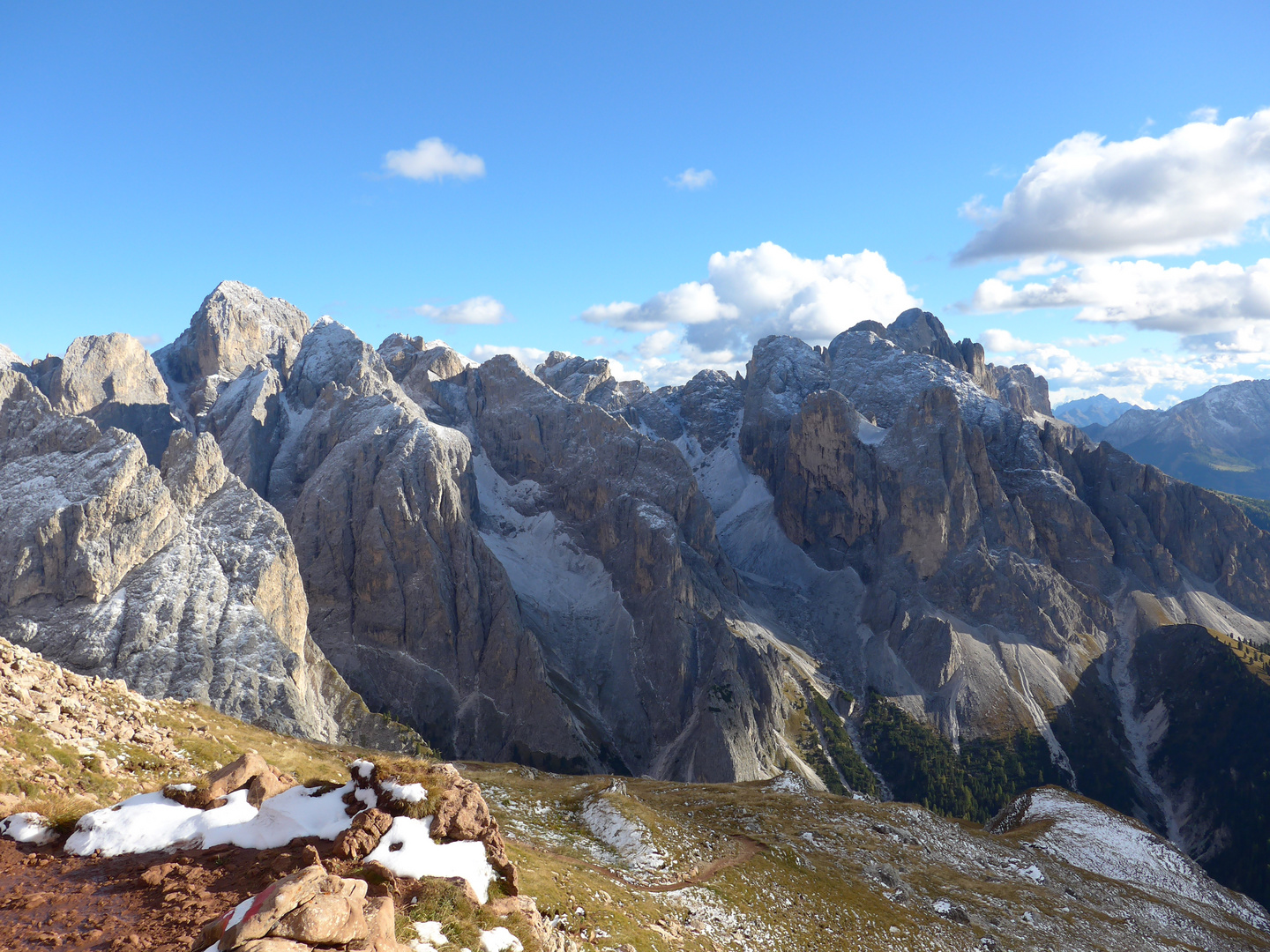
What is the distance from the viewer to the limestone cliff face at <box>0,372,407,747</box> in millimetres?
100331

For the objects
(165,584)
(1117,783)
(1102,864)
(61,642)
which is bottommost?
(1117,783)

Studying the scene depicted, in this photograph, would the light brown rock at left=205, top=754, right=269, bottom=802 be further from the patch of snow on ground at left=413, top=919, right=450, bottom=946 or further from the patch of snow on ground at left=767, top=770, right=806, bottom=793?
the patch of snow on ground at left=767, top=770, right=806, bottom=793

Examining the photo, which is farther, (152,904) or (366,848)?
(366,848)

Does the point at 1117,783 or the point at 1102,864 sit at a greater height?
the point at 1102,864

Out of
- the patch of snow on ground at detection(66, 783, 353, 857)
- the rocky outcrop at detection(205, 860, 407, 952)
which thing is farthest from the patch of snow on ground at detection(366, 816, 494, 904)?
the rocky outcrop at detection(205, 860, 407, 952)

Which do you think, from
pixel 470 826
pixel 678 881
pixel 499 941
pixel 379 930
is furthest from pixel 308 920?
pixel 678 881

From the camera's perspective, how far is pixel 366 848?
24750 millimetres

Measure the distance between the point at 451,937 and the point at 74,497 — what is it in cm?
11797

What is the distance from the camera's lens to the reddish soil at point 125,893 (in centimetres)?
1973

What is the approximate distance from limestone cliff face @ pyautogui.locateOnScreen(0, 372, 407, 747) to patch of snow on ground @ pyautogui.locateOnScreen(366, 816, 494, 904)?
3549 inches

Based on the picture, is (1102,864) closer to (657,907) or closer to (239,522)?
(657,907)

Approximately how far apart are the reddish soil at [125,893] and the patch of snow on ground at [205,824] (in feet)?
1.43

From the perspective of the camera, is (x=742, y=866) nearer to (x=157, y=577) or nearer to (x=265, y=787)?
(x=265, y=787)

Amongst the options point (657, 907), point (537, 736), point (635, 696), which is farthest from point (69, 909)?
point (635, 696)
